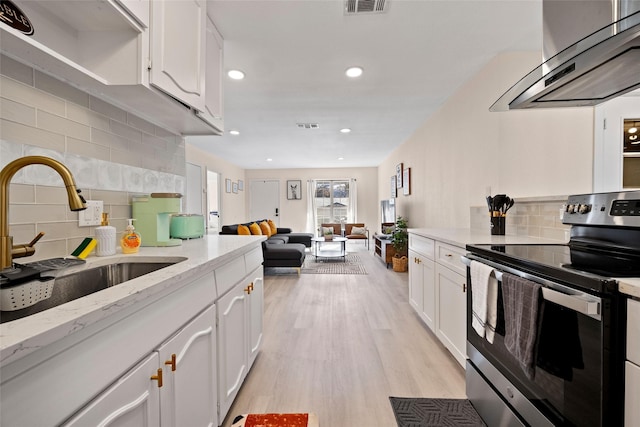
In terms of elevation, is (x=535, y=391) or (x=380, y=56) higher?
(x=380, y=56)

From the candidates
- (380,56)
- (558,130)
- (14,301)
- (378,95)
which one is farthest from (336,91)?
(14,301)

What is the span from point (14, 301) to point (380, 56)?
2.67 meters

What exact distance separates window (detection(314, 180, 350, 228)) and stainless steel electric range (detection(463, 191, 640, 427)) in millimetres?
7821

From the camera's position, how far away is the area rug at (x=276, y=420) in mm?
1462

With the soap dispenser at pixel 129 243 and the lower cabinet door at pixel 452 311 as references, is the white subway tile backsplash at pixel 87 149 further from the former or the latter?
the lower cabinet door at pixel 452 311

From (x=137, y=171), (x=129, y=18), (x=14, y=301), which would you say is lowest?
(x=14, y=301)

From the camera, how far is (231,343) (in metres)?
1.49

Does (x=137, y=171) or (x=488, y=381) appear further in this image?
(x=137, y=171)

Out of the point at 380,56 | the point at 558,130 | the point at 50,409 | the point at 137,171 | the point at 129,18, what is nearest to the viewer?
the point at 50,409

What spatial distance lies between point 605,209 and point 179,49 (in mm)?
2073

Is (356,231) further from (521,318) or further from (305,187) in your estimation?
(521,318)

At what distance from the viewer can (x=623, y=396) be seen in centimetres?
79

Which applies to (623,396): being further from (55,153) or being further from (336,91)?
(336,91)

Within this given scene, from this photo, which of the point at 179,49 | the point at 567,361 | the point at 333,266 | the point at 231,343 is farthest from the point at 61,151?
the point at 333,266
